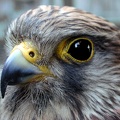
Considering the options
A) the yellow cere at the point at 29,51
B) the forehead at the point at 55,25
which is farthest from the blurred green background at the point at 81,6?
the yellow cere at the point at 29,51

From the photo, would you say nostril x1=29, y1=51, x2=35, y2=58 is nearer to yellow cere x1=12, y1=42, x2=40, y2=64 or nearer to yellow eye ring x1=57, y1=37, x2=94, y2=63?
yellow cere x1=12, y1=42, x2=40, y2=64

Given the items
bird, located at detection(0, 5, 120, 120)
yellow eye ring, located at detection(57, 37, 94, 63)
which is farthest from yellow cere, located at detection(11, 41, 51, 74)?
yellow eye ring, located at detection(57, 37, 94, 63)

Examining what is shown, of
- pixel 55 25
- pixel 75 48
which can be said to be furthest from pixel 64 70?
pixel 55 25

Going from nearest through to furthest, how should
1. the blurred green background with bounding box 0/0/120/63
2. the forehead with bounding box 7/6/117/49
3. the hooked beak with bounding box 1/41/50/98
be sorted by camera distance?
the hooked beak with bounding box 1/41/50/98 < the forehead with bounding box 7/6/117/49 < the blurred green background with bounding box 0/0/120/63

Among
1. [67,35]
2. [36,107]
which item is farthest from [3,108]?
[67,35]

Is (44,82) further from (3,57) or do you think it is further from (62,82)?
(3,57)

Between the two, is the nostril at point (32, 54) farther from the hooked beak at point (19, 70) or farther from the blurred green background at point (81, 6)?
the blurred green background at point (81, 6)

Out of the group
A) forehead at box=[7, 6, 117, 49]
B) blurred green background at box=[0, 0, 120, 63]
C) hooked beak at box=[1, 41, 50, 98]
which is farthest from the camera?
blurred green background at box=[0, 0, 120, 63]

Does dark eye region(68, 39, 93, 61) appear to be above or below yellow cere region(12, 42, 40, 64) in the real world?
above
